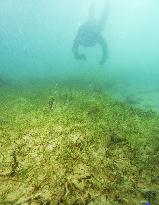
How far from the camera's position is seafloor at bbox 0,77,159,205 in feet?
19.3

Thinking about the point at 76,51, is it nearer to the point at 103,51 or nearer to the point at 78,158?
the point at 103,51

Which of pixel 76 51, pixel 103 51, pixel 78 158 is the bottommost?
pixel 78 158

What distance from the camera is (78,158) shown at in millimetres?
7152

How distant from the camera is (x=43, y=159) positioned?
23.4 feet

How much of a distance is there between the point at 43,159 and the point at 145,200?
2583 mm

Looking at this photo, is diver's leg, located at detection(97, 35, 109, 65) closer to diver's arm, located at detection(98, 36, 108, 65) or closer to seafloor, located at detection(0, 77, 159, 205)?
diver's arm, located at detection(98, 36, 108, 65)

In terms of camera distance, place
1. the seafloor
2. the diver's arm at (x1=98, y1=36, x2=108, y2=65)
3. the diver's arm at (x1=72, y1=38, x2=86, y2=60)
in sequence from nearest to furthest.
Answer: the seafloor < the diver's arm at (x1=72, y1=38, x2=86, y2=60) < the diver's arm at (x1=98, y1=36, x2=108, y2=65)

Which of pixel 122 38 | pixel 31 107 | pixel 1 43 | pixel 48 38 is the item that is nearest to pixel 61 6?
pixel 1 43

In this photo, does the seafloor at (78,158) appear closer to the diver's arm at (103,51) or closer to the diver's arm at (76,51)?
the diver's arm at (76,51)

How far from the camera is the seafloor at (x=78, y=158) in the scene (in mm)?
5887

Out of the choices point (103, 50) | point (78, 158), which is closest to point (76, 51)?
point (103, 50)

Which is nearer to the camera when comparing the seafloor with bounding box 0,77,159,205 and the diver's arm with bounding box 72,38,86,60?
the seafloor with bounding box 0,77,159,205

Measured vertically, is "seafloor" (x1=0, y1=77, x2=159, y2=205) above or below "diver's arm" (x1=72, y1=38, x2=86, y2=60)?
below

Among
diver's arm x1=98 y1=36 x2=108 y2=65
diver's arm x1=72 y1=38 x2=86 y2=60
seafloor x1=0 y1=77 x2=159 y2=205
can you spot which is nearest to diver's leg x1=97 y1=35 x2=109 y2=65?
diver's arm x1=98 y1=36 x2=108 y2=65
